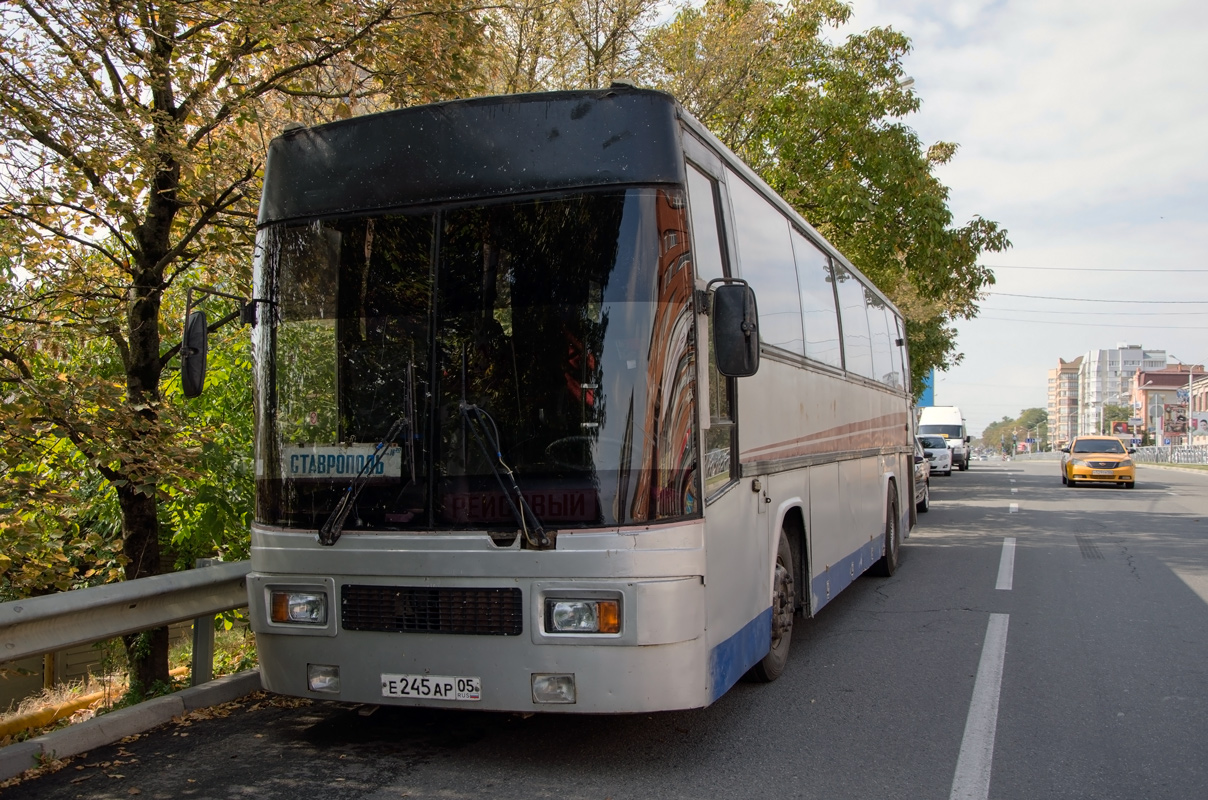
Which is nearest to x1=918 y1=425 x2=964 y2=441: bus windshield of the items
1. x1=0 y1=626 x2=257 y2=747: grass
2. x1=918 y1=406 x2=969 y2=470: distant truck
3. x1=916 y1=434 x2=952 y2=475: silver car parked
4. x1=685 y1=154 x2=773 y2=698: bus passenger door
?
x1=918 y1=406 x2=969 y2=470: distant truck

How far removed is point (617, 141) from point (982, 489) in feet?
95.7

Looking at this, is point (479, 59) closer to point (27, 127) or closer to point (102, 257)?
point (102, 257)

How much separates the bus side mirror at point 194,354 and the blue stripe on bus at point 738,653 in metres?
2.93

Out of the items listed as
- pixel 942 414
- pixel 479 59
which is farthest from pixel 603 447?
pixel 942 414

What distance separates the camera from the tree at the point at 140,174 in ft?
22.5

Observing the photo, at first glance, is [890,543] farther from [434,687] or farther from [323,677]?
[323,677]

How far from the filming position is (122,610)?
5.61m

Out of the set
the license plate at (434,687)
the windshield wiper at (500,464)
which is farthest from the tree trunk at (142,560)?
the windshield wiper at (500,464)

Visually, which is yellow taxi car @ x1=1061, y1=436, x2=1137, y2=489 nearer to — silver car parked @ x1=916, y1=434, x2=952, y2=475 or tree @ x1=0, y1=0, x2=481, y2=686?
silver car parked @ x1=916, y1=434, x2=952, y2=475

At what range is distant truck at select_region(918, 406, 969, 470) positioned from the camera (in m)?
47.6

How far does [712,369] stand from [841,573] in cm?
384

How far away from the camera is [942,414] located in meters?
49.4

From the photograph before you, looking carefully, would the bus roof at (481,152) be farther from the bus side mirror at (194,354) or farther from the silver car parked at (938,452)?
the silver car parked at (938,452)

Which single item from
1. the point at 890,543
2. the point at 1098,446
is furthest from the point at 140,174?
the point at 1098,446
